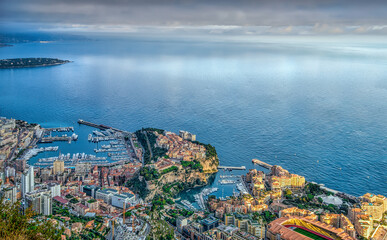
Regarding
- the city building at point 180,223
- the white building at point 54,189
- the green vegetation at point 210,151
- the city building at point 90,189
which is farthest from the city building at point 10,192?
the green vegetation at point 210,151

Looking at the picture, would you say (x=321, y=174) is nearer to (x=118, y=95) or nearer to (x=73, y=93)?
(x=118, y=95)

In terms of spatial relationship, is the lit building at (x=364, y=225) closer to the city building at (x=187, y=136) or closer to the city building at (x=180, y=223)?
the city building at (x=180, y=223)

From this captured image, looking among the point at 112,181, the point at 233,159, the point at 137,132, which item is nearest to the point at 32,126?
the point at 137,132

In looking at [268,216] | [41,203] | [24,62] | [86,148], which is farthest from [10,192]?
[24,62]

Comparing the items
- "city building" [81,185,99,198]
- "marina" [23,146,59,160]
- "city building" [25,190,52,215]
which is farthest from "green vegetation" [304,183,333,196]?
"marina" [23,146,59,160]

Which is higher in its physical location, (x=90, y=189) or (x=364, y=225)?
(x=364, y=225)

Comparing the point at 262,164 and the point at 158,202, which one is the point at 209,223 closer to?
the point at 158,202

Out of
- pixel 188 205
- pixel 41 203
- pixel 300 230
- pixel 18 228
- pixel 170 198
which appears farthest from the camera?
pixel 170 198
